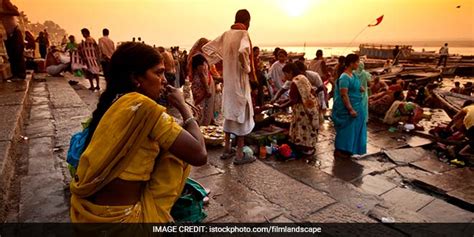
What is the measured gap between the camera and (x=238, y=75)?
3.96 m

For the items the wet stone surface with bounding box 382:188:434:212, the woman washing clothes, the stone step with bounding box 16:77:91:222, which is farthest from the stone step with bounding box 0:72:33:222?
the wet stone surface with bounding box 382:188:434:212

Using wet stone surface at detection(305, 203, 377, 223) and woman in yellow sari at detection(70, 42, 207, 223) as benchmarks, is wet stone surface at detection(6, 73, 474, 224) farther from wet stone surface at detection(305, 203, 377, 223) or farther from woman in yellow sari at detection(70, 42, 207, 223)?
woman in yellow sari at detection(70, 42, 207, 223)

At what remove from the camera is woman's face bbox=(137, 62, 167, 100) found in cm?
147

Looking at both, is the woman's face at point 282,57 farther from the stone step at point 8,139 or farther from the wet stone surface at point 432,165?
the stone step at point 8,139

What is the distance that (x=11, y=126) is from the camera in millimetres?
3545

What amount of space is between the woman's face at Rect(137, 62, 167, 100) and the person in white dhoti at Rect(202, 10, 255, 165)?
2389mm

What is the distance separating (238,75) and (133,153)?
279 cm

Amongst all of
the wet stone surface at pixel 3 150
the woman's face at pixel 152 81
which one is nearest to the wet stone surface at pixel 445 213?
the woman's face at pixel 152 81

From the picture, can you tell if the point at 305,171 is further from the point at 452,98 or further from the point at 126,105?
the point at 452,98

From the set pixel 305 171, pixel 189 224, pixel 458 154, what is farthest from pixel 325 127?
pixel 189 224

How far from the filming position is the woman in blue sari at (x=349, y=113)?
5.10 metres

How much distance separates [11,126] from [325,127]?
6429 millimetres

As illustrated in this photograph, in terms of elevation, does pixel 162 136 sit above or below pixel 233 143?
above

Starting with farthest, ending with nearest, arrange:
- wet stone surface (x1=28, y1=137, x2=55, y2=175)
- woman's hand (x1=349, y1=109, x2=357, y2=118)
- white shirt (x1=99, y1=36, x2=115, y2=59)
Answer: white shirt (x1=99, y1=36, x2=115, y2=59) < woman's hand (x1=349, y1=109, x2=357, y2=118) < wet stone surface (x1=28, y1=137, x2=55, y2=175)
